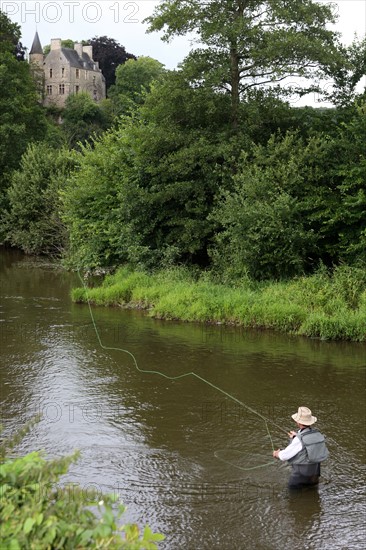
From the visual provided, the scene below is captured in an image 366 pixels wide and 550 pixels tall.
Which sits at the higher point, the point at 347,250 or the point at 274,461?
the point at 347,250

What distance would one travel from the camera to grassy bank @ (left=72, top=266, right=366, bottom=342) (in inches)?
728

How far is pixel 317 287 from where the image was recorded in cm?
2022

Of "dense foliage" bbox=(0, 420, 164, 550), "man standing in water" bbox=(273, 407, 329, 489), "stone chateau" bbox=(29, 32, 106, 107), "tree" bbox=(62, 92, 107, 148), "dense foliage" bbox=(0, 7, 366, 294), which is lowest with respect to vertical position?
"man standing in water" bbox=(273, 407, 329, 489)

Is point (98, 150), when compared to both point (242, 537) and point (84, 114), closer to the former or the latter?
point (242, 537)

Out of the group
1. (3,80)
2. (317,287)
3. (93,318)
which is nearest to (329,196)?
(317,287)

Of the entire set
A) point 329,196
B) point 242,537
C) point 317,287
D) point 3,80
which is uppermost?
point 3,80

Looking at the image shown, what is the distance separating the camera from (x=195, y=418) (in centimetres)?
1212

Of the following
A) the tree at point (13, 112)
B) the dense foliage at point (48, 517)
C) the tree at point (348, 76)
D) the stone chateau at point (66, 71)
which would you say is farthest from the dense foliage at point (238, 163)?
the stone chateau at point (66, 71)

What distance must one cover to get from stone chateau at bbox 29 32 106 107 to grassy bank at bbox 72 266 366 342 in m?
70.5

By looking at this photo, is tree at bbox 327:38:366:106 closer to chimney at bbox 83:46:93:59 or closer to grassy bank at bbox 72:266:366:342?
grassy bank at bbox 72:266:366:342

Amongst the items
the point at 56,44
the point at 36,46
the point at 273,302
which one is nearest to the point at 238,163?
the point at 273,302

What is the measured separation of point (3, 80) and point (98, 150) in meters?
21.5

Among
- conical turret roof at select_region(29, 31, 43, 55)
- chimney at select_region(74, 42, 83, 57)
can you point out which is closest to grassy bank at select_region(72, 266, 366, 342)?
chimney at select_region(74, 42, 83, 57)

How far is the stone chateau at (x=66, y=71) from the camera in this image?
8938 centimetres
